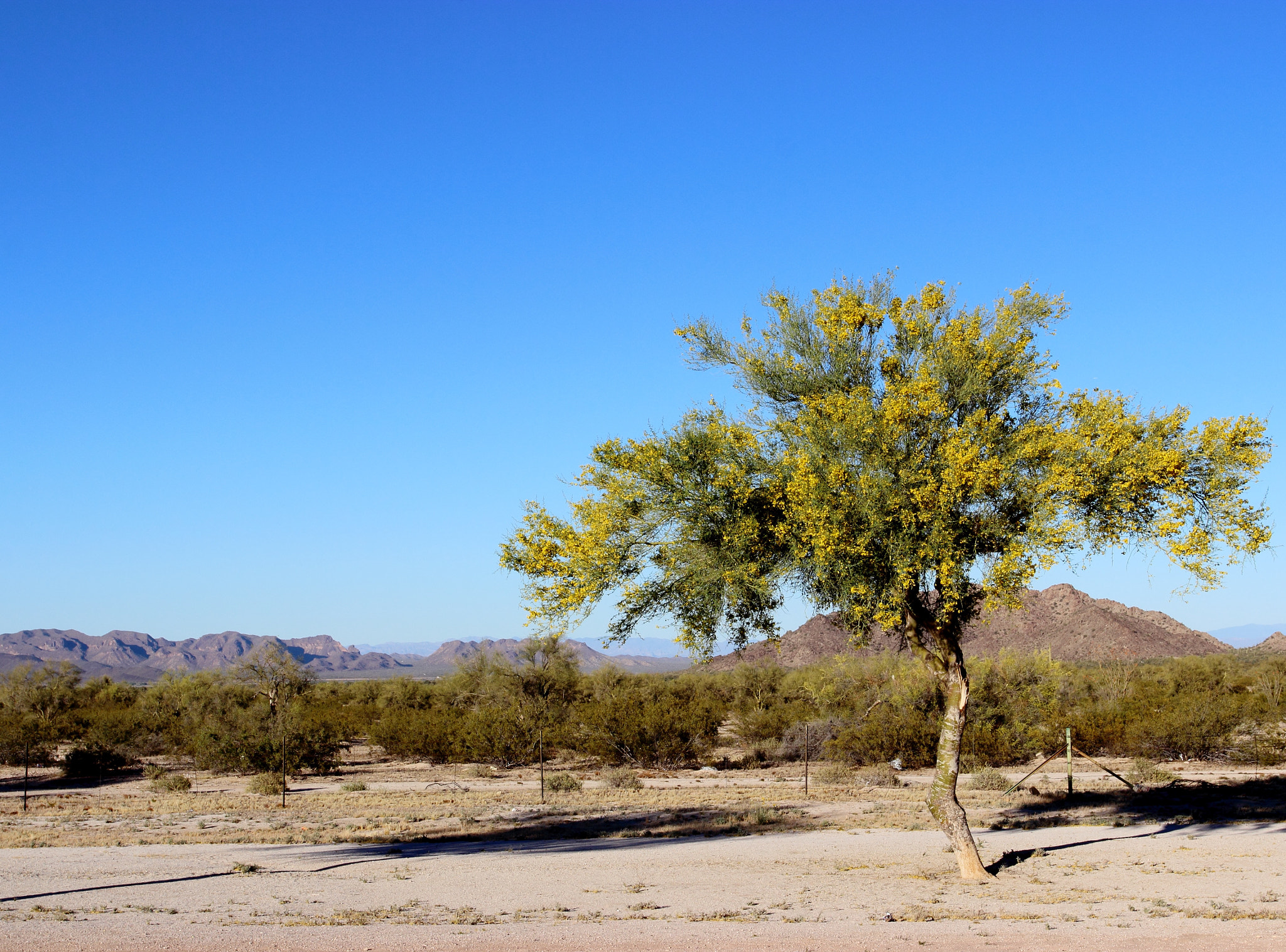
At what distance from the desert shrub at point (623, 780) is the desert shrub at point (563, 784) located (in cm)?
103

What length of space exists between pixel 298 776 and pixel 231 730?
10.7ft

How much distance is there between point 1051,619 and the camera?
295ft

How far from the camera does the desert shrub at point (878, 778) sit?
2664 cm

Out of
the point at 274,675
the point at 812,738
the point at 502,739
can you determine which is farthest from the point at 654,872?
the point at 274,675

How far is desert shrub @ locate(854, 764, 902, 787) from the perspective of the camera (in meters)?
26.6

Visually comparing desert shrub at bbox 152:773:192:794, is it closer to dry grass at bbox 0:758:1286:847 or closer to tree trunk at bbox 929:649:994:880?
dry grass at bbox 0:758:1286:847

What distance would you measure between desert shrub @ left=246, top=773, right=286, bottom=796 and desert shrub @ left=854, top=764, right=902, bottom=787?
15.6 m

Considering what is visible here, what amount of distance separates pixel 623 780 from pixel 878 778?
23.8 ft

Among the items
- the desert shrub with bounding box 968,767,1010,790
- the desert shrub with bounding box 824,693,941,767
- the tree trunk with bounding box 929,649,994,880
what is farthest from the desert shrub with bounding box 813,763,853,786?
the tree trunk with bounding box 929,649,994,880

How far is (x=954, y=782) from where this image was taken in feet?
44.1

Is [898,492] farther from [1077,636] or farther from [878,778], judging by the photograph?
[1077,636]

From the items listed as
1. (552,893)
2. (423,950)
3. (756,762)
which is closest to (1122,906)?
(552,893)

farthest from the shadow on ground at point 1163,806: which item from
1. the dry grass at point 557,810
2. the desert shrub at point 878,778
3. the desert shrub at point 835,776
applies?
the desert shrub at point 835,776

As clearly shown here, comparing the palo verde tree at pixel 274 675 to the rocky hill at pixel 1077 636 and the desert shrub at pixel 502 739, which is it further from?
the rocky hill at pixel 1077 636
